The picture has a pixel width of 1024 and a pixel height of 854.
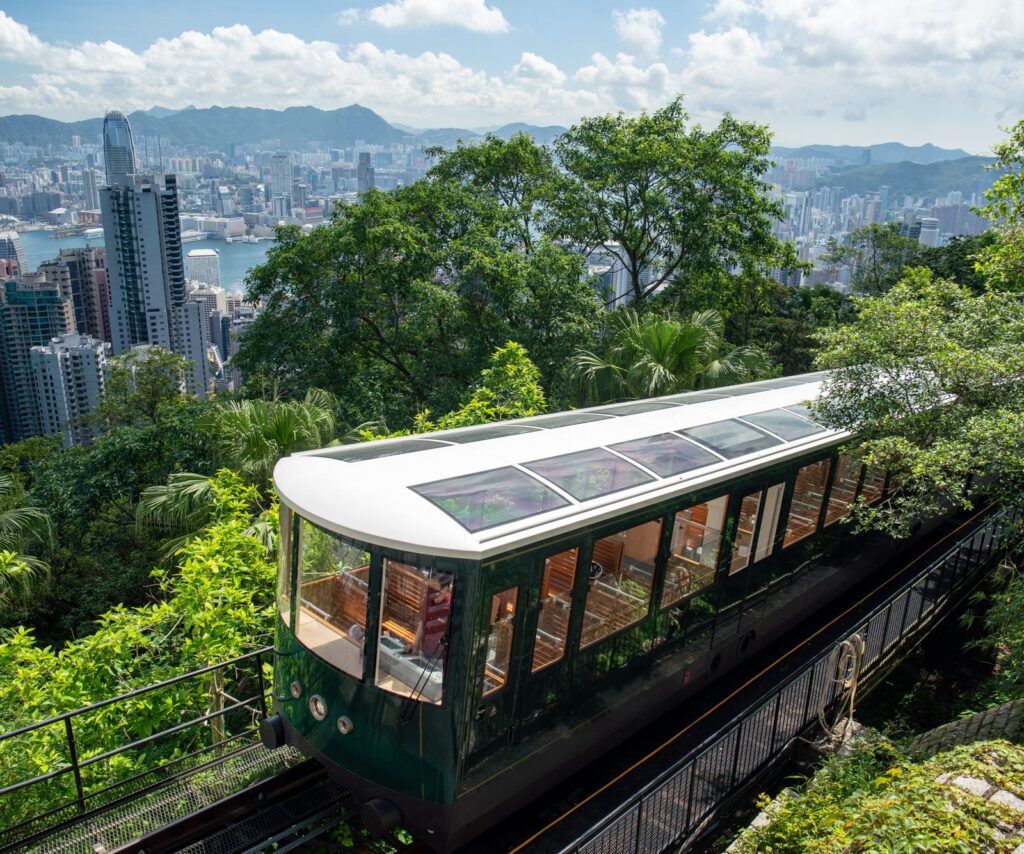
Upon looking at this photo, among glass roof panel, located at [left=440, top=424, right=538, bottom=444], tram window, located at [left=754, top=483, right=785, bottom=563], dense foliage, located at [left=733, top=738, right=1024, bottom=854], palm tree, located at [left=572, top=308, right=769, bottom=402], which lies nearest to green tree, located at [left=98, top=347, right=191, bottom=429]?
palm tree, located at [left=572, top=308, right=769, bottom=402]

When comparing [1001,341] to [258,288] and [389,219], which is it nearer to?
[389,219]

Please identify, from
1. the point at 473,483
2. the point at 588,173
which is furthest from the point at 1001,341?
the point at 588,173

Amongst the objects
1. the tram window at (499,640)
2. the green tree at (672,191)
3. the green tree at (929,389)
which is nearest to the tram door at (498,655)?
the tram window at (499,640)

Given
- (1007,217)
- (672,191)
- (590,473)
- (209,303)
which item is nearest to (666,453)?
(590,473)

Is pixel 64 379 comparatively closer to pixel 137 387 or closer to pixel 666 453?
pixel 137 387

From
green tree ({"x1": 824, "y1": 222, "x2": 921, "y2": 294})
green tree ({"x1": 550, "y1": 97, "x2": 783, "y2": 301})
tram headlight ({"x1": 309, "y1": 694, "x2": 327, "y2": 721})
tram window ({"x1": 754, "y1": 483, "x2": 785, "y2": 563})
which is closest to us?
tram headlight ({"x1": 309, "y1": 694, "x2": 327, "y2": 721})

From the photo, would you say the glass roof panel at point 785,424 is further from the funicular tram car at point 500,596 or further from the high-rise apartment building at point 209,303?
the high-rise apartment building at point 209,303

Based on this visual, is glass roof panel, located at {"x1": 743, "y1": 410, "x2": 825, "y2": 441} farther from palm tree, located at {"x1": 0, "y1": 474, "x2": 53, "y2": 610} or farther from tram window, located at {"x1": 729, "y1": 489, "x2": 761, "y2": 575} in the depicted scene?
palm tree, located at {"x1": 0, "y1": 474, "x2": 53, "y2": 610}
